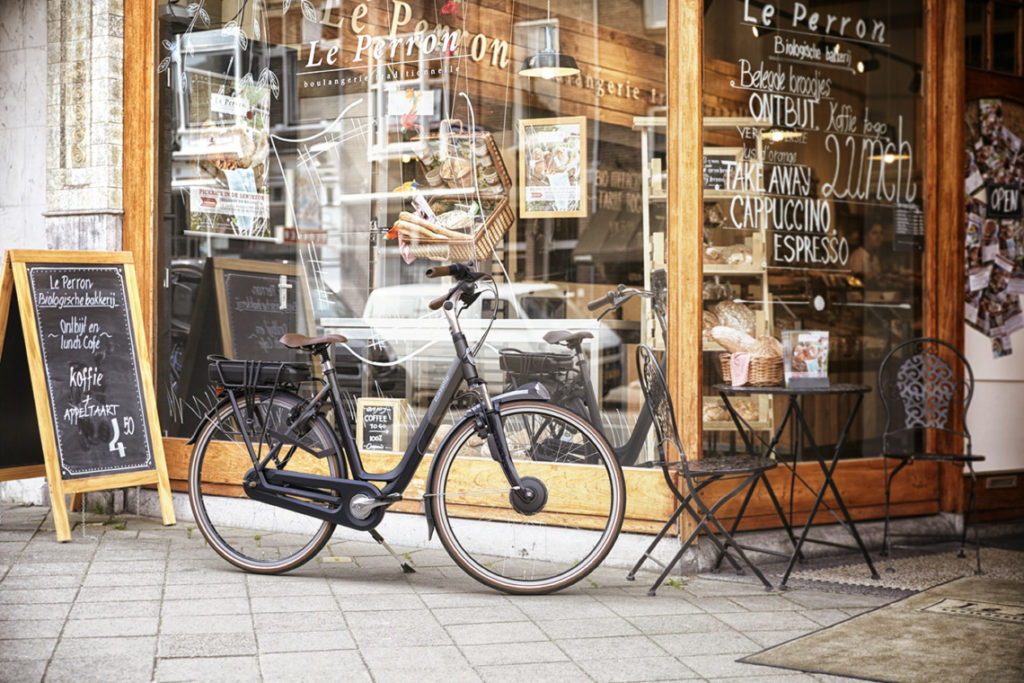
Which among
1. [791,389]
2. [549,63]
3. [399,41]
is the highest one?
[399,41]

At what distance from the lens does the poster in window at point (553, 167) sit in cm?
556

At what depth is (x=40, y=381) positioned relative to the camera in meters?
5.45

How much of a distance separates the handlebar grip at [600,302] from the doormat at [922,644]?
1.89 metres

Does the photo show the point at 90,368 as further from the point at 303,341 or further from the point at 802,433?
the point at 802,433

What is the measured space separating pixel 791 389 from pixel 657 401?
0.61 metres

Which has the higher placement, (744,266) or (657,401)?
(744,266)

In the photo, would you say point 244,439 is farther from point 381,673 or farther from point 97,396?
point 381,673

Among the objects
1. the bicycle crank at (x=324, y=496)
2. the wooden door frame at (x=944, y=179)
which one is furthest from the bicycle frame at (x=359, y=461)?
the wooden door frame at (x=944, y=179)

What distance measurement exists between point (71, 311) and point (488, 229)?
2.15 meters

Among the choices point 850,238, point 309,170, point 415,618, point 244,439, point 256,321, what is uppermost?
point 309,170

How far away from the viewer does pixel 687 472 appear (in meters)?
4.68

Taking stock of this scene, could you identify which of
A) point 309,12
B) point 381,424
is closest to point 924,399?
point 381,424

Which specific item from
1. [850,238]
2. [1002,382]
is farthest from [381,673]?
[1002,382]

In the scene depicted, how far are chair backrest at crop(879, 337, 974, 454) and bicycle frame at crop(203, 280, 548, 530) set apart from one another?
2278mm
